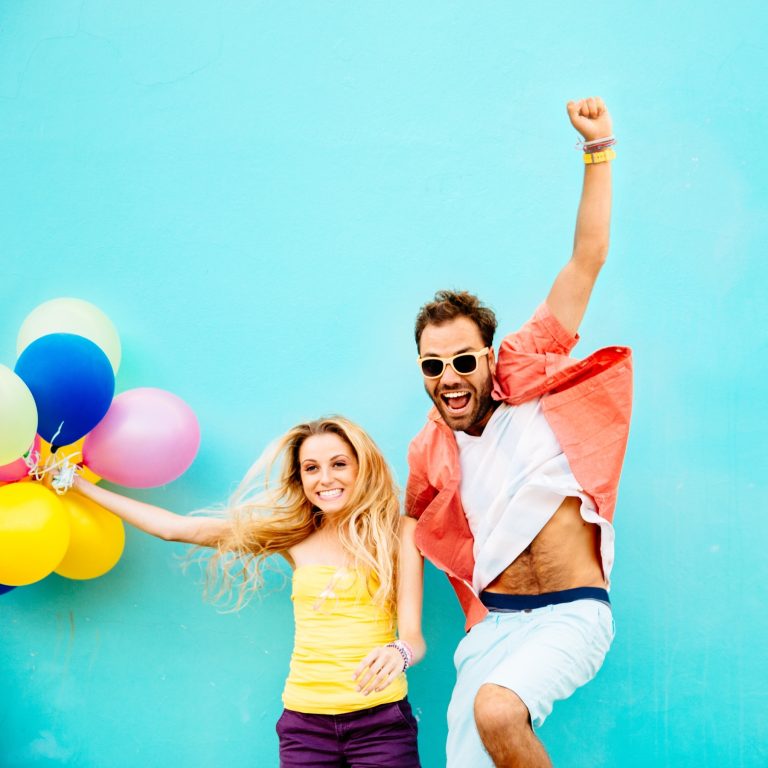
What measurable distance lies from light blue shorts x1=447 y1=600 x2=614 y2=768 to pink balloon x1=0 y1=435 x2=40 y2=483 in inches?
58.6

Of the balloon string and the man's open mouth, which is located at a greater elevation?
the man's open mouth

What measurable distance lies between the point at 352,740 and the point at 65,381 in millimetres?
1370

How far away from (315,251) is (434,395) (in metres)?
0.91

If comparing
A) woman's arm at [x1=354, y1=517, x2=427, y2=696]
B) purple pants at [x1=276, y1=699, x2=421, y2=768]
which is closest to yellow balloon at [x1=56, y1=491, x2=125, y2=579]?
purple pants at [x1=276, y1=699, x2=421, y2=768]

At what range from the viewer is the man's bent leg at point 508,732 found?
90.7 inches

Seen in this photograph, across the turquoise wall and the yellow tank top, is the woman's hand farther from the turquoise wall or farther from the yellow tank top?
the turquoise wall

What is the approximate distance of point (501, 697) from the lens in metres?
2.35

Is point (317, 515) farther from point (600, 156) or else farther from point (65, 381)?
point (600, 156)

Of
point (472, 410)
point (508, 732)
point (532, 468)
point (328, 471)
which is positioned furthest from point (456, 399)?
point (508, 732)

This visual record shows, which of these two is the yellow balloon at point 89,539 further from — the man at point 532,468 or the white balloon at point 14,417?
the man at point 532,468

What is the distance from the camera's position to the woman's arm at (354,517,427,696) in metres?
2.47

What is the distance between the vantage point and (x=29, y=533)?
2625 millimetres

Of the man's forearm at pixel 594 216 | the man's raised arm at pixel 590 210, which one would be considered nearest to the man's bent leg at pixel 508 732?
the man's raised arm at pixel 590 210

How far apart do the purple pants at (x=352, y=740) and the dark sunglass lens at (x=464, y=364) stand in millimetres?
1044
